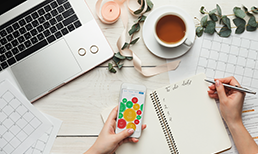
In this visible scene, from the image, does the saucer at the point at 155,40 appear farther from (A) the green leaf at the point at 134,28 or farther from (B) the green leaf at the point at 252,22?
(B) the green leaf at the point at 252,22

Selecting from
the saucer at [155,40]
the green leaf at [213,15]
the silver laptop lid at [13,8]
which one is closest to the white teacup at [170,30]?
the saucer at [155,40]

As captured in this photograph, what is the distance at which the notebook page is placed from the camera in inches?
27.8

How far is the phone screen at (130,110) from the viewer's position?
2.30 ft

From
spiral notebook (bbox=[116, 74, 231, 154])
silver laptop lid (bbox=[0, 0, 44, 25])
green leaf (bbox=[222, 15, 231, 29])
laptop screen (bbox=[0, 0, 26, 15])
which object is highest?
laptop screen (bbox=[0, 0, 26, 15])

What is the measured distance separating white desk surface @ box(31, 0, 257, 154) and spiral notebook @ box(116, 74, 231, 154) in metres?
0.07

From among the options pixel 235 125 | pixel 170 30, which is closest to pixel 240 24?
pixel 170 30

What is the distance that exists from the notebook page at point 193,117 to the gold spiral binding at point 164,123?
1 cm

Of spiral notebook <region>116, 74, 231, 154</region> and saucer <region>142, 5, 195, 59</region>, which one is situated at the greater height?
saucer <region>142, 5, 195, 59</region>

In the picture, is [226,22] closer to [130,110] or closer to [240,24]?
[240,24]

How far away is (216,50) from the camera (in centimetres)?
73

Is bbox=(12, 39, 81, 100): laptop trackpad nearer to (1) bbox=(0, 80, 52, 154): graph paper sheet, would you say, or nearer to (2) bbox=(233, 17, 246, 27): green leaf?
(1) bbox=(0, 80, 52, 154): graph paper sheet

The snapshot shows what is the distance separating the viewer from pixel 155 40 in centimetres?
72

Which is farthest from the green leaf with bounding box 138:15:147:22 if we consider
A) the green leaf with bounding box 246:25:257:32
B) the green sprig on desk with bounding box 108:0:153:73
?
the green leaf with bounding box 246:25:257:32

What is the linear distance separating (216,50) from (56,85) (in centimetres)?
62
